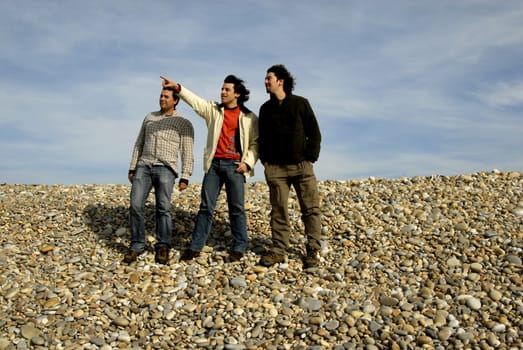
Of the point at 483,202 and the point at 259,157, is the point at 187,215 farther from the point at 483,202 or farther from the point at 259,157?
the point at 483,202

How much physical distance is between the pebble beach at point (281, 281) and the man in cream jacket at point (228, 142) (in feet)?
3.53

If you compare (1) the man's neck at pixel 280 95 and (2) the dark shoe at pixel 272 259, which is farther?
(2) the dark shoe at pixel 272 259

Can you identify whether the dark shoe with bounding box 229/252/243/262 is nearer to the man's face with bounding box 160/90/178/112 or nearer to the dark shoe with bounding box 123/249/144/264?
the dark shoe with bounding box 123/249/144/264

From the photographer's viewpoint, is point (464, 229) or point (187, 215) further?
point (187, 215)

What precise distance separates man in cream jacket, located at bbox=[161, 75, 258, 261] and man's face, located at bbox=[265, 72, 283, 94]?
44 centimetres

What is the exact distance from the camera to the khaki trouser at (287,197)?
7.15m

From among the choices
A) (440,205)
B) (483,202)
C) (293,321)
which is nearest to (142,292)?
(293,321)

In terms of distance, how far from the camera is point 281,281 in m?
7.14

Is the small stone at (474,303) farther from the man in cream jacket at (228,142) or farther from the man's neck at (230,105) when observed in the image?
the man's neck at (230,105)

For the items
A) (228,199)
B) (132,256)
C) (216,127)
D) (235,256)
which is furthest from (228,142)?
(132,256)

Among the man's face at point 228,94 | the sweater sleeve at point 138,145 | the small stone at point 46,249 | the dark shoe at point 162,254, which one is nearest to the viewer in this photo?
the man's face at point 228,94

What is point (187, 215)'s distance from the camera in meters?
9.26

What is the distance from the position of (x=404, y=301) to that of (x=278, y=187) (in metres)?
2.17

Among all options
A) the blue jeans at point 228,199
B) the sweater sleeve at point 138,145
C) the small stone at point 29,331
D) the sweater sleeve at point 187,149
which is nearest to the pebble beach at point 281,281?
the small stone at point 29,331
